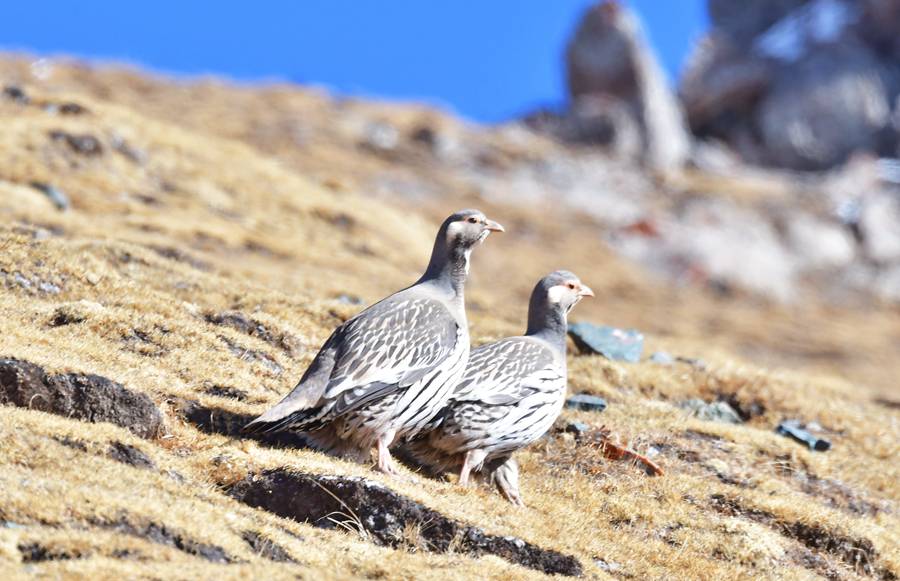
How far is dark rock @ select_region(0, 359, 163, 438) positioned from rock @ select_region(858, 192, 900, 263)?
54.3 m

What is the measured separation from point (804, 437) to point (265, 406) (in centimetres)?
849

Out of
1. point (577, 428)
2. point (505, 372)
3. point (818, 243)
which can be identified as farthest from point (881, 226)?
point (505, 372)

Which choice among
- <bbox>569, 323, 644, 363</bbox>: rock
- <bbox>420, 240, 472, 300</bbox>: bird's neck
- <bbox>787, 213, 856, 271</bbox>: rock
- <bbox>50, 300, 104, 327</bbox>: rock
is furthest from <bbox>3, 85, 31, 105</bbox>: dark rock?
<bbox>787, 213, 856, 271</bbox>: rock

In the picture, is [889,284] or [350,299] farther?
[889,284]

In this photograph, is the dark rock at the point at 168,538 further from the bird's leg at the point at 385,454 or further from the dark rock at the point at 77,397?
the bird's leg at the point at 385,454

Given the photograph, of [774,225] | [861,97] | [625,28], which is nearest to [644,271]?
[774,225]

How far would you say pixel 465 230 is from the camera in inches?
516

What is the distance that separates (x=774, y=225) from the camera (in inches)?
2378

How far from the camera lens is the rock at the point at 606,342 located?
19578 millimetres

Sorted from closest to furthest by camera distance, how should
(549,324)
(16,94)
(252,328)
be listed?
(549,324) < (252,328) < (16,94)

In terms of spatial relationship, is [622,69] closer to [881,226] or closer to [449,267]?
[881,226]

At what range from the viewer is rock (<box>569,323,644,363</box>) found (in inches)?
771

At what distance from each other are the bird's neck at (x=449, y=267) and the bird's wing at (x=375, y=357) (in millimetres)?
512

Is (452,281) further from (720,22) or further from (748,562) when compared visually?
(720,22)
